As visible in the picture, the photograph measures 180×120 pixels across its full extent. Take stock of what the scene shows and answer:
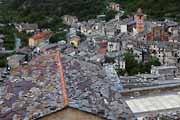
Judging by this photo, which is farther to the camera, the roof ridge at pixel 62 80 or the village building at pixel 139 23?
the village building at pixel 139 23

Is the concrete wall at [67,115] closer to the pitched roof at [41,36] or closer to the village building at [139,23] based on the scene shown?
the village building at [139,23]

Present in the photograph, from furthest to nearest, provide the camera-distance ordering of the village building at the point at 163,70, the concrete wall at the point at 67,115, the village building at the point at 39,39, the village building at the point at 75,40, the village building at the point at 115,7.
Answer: the village building at the point at 115,7, the village building at the point at 39,39, the village building at the point at 75,40, the village building at the point at 163,70, the concrete wall at the point at 67,115

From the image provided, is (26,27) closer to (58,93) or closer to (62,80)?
(62,80)

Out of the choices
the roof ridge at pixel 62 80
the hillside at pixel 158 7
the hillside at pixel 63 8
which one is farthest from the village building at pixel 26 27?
the roof ridge at pixel 62 80

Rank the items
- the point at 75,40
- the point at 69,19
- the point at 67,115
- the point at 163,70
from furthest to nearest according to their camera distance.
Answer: the point at 69,19
the point at 75,40
the point at 163,70
the point at 67,115

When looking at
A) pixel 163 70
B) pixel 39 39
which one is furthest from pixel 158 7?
pixel 163 70

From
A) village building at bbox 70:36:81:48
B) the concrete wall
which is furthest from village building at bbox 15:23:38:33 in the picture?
the concrete wall

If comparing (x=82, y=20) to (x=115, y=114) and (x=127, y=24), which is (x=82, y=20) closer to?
(x=127, y=24)

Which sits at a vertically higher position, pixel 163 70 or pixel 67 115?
pixel 67 115

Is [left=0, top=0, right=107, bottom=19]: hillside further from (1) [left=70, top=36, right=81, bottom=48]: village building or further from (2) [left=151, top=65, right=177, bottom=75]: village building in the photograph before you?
(2) [left=151, top=65, right=177, bottom=75]: village building

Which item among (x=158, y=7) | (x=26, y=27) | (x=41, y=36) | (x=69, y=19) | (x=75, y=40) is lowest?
(x=75, y=40)
